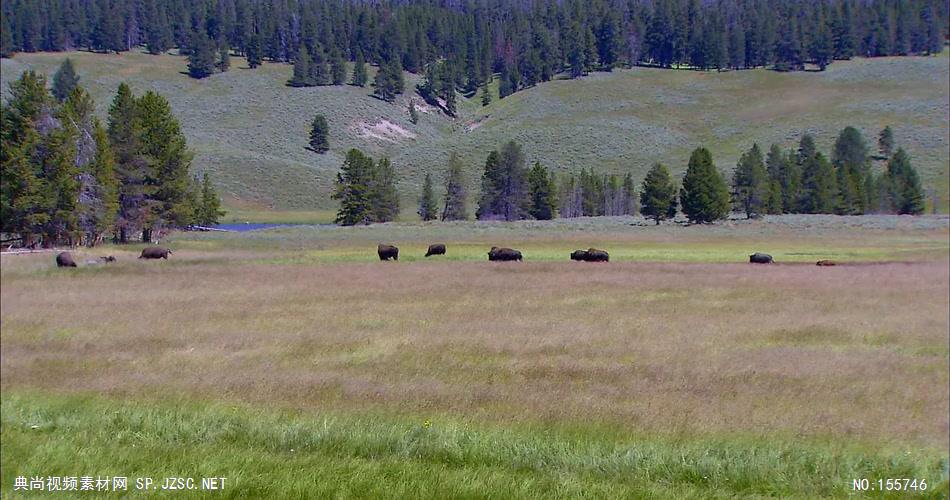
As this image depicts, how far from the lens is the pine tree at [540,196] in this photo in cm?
1686

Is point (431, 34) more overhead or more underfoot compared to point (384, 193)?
more overhead

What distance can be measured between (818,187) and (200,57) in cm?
1750

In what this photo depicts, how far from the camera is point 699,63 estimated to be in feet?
72.0

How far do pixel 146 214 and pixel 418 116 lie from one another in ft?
23.9

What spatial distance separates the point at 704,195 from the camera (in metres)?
16.4

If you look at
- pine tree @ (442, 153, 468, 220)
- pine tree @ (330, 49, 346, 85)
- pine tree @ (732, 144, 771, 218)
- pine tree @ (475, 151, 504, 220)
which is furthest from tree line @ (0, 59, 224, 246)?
pine tree @ (732, 144, 771, 218)

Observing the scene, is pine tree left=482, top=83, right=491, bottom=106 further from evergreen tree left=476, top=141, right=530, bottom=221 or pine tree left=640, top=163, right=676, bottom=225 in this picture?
pine tree left=640, top=163, right=676, bottom=225

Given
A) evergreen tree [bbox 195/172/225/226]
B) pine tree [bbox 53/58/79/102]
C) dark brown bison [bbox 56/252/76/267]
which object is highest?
pine tree [bbox 53/58/79/102]

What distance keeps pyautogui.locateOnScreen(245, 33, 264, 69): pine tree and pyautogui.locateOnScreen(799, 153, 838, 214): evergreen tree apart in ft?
48.8

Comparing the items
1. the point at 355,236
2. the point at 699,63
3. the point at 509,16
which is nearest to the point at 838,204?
the point at 699,63

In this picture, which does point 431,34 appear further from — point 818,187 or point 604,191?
point 818,187

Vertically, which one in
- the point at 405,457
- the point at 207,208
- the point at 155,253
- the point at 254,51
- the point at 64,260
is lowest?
the point at 405,457

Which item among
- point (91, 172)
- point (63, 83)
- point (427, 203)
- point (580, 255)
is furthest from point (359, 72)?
point (580, 255)

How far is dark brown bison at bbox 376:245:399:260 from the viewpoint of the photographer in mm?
27944
